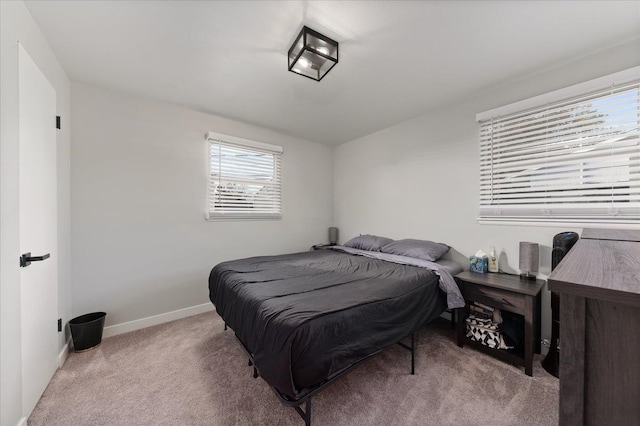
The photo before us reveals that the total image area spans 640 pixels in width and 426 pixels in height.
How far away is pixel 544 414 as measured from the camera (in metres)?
1.51

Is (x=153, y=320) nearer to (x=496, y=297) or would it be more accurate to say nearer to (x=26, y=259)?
(x=26, y=259)

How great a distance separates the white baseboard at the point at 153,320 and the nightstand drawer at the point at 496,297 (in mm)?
3050

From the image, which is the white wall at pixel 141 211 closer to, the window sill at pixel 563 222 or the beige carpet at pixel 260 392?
the beige carpet at pixel 260 392

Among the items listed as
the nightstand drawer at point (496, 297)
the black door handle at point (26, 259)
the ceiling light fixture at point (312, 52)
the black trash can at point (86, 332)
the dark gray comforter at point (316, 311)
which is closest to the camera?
the dark gray comforter at point (316, 311)

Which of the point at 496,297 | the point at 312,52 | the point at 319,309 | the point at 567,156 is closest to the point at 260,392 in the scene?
the point at 319,309

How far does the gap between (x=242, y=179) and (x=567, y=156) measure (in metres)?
3.51

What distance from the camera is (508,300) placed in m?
2.00

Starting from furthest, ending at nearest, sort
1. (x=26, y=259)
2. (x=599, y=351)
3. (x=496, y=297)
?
(x=496, y=297) < (x=26, y=259) < (x=599, y=351)

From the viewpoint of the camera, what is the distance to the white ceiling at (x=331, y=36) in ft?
5.11

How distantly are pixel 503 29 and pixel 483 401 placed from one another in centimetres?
262

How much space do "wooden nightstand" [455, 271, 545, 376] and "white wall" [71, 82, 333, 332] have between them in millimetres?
2707

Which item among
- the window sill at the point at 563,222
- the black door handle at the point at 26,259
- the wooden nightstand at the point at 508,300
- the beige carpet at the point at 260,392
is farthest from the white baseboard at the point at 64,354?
the window sill at the point at 563,222

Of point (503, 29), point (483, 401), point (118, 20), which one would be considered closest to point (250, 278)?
point (483, 401)

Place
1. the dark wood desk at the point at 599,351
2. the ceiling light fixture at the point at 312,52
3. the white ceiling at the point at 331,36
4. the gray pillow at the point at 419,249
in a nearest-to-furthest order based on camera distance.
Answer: the dark wood desk at the point at 599,351, the white ceiling at the point at 331,36, the ceiling light fixture at the point at 312,52, the gray pillow at the point at 419,249
